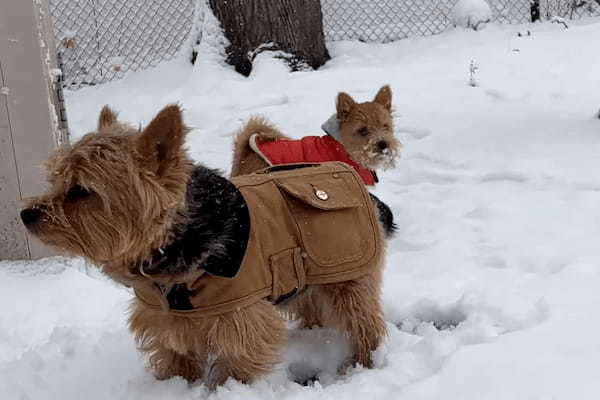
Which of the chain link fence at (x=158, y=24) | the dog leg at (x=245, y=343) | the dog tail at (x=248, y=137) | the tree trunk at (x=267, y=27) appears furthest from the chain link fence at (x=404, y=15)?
the dog leg at (x=245, y=343)

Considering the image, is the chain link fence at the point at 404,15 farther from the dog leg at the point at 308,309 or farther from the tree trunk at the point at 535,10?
the dog leg at the point at 308,309

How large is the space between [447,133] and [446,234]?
1.98 metres

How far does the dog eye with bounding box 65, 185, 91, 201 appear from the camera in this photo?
7.56 ft

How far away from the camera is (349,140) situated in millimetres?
5410

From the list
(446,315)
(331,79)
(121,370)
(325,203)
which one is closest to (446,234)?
(446,315)

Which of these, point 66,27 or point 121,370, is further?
point 66,27

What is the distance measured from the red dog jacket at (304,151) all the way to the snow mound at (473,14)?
502 centimetres

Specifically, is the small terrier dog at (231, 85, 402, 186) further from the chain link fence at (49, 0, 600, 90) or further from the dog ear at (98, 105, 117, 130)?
the chain link fence at (49, 0, 600, 90)

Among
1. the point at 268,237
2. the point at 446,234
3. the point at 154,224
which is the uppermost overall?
the point at 154,224

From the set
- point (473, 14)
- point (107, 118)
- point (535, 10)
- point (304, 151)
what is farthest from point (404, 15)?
point (107, 118)

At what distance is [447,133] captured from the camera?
20.5 ft

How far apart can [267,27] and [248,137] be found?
12.2 ft

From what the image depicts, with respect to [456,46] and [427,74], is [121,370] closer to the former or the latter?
[427,74]

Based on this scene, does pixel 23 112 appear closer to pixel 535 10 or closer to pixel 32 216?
pixel 32 216
